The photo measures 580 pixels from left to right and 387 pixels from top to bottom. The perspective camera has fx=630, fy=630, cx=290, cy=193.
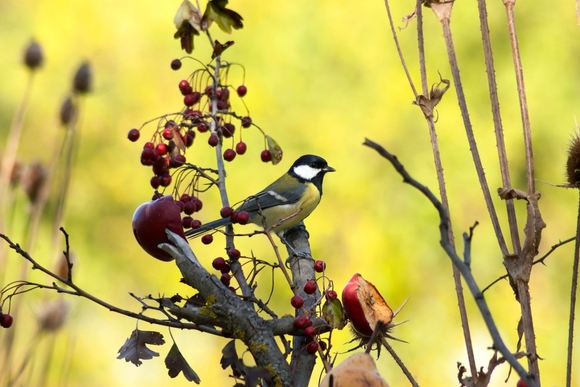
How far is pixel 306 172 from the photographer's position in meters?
2.31

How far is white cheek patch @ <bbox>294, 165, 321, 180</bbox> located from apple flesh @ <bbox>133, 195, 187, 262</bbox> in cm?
149

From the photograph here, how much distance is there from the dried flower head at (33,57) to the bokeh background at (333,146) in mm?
1364

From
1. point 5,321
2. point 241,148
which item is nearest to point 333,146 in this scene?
point 241,148

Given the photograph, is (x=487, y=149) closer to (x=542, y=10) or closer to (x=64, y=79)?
(x=542, y=10)

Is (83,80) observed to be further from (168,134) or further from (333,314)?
(333,314)

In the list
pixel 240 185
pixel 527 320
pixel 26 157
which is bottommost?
pixel 527 320

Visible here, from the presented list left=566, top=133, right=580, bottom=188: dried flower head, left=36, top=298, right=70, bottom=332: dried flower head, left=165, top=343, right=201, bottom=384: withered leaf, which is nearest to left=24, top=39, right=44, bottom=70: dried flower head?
left=36, top=298, right=70, bottom=332: dried flower head

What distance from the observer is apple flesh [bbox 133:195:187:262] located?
0.78 m

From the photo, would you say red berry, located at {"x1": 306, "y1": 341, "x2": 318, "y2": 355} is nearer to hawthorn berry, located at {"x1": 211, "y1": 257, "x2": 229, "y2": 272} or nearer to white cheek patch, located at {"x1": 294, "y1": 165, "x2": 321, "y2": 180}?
hawthorn berry, located at {"x1": 211, "y1": 257, "x2": 229, "y2": 272}

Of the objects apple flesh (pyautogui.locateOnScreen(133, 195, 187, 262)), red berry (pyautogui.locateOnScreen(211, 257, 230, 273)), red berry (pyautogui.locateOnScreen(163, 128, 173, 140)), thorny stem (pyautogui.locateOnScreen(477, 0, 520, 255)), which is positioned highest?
red berry (pyautogui.locateOnScreen(163, 128, 173, 140))

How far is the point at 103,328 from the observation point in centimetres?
307

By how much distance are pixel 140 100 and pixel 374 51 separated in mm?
1301

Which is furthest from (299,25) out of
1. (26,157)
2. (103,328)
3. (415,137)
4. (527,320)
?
(527,320)

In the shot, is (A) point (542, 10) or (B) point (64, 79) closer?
(A) point (542, 10)
